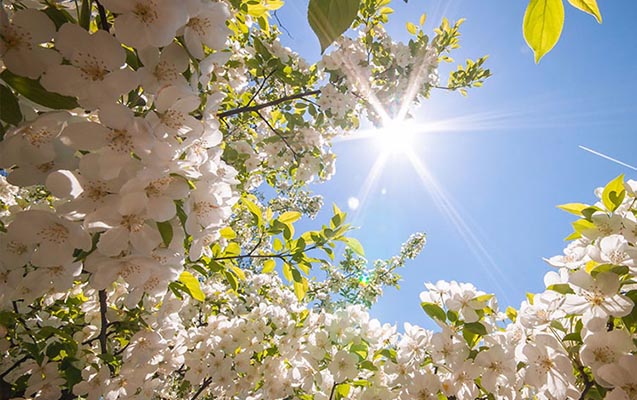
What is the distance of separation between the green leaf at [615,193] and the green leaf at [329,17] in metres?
1.53

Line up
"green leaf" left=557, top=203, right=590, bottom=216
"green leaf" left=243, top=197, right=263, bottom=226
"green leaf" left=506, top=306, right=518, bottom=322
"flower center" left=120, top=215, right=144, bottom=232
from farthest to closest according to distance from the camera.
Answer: "green leaf" left=243, top=197, right=263, bottom=226 → "green leaf" left=506, top=306, right=518, bottom=322 → "green leaf" left=557, top=203, right=590, bottom=216 → "flower center" left=120, top=215, right=144, bottom=232

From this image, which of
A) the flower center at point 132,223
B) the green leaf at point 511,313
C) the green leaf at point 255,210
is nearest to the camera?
the flower center at point 132,223

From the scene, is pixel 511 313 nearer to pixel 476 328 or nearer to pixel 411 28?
pixel 476 328

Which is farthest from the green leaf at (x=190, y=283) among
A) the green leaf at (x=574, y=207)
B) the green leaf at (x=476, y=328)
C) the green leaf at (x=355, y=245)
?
the green leaf at (x=574, y=207)

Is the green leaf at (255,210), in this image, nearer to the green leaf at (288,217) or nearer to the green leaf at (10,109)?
the green leaf at (288,217)

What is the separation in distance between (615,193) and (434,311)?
3.01 feet

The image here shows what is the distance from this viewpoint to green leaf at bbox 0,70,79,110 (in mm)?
875

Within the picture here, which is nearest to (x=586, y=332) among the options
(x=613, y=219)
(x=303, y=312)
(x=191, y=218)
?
(x=613, y=219)

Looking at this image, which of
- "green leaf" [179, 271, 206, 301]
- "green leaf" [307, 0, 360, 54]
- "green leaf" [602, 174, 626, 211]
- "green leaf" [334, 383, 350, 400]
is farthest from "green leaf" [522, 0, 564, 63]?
"green leaf" [334, 383, 350, 400]

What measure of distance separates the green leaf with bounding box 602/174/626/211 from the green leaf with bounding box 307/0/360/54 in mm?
1527

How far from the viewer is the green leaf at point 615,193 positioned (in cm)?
145

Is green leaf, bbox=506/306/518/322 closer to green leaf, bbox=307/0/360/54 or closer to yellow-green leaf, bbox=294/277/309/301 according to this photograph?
yellow-green leaf, bbox=294/277/309/301

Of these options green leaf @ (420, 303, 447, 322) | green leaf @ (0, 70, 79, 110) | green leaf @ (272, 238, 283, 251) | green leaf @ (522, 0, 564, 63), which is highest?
green leaf @ (272, 238, 283, 251)

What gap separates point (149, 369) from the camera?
76.8 inches
